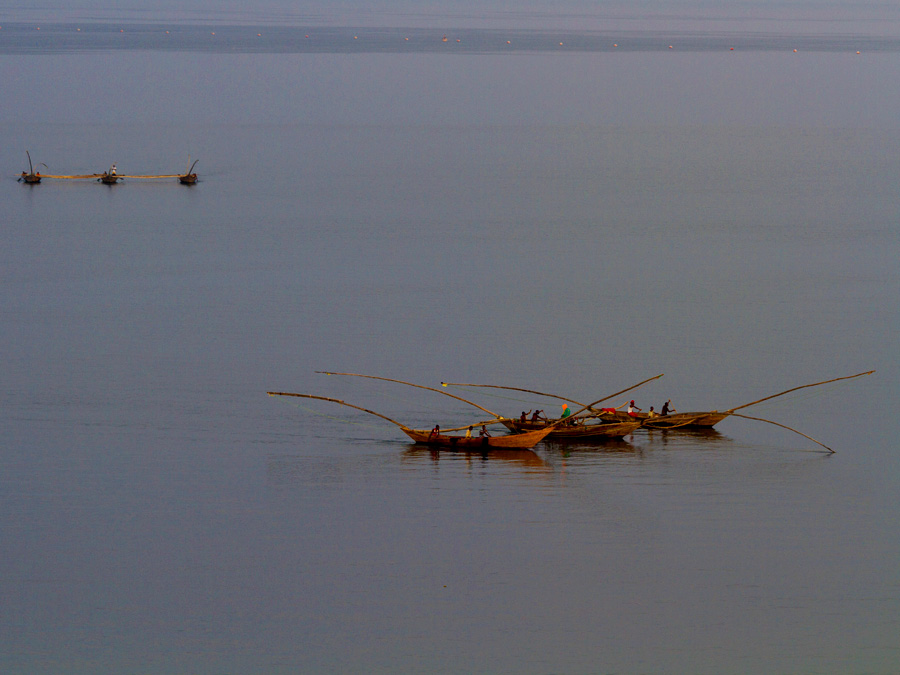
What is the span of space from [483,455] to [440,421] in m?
2.72

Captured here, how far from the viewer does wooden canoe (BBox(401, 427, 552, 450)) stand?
2762cm

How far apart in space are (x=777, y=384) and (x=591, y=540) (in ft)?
38.6

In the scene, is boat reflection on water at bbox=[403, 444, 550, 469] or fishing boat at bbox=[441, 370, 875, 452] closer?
boat reflection on water at bbox=[403, 444, 550, 469]

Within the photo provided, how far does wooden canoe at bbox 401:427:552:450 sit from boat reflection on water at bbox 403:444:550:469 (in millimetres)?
95

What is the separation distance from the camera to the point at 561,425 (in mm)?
28344

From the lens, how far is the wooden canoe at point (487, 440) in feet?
90.6

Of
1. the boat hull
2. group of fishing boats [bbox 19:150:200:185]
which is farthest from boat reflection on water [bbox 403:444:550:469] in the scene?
group of fishing boats [bbox 19:150:200:185]

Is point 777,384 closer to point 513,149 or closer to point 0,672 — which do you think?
point 0,672

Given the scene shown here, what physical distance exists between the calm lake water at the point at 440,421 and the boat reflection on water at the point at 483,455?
5.8 inches

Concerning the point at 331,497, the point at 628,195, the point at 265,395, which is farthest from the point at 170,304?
the point at 628,195

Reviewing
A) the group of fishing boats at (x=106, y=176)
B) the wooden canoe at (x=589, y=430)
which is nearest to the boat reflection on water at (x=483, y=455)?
the wooden canoe at (x=589, y=430)

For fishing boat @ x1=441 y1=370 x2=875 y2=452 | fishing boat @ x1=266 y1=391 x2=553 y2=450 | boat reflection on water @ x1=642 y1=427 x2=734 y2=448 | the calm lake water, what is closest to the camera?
the calm lake water

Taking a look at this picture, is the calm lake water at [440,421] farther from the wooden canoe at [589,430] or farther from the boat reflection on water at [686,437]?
the wooden canoe at [589,430]

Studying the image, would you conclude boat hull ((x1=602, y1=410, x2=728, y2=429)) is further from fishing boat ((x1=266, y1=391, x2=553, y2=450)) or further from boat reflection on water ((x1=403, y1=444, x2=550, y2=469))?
boat reflection on water ((x1=403, y1=444, x2=550, y2=469))
